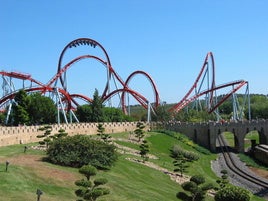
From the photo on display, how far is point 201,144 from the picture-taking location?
84.8 m

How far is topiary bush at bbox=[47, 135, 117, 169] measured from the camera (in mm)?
37781

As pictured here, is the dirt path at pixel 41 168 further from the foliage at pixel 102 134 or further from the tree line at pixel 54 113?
the tree line at pixel 54 113

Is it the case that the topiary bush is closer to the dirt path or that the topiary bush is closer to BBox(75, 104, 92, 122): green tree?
the dirt path

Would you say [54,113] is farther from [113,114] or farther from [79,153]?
[79,153]

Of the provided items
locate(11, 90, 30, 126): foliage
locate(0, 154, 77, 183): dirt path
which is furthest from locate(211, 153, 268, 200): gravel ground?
locate(11, 90, 30, 126): foliage

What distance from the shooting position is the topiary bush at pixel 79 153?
3778 cm

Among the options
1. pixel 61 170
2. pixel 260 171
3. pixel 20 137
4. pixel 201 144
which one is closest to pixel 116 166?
pixel 61 170

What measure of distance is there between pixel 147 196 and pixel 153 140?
4017 cm

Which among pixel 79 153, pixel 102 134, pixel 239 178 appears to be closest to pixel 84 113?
pixel 102 134

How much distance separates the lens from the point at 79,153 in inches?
1513

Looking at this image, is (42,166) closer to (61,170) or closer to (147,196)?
(61,170)

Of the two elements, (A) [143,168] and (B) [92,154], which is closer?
(B) [92,154]

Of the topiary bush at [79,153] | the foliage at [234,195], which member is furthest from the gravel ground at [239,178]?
the foliage at [234,195]

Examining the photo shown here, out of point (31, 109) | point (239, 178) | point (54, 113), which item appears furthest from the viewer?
point (54, 113)
